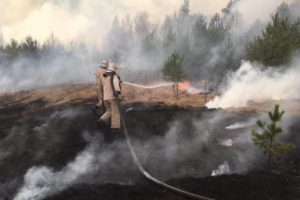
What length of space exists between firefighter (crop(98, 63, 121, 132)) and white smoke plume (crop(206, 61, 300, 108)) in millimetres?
12778

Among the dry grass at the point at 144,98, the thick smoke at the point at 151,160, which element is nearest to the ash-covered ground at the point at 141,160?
the thick smoke at the point at 151,160

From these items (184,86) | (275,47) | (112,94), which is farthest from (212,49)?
(112,94)

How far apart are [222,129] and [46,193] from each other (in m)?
8.47

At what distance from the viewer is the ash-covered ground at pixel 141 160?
28.0 feet

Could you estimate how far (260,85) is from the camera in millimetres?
27094

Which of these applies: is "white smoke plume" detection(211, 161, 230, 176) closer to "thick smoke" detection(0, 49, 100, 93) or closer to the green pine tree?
the green pine tree

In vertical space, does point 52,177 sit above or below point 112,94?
below

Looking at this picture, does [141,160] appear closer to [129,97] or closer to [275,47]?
[275,47]

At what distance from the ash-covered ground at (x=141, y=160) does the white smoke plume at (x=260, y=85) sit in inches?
351

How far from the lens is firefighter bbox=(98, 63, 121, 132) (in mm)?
12070

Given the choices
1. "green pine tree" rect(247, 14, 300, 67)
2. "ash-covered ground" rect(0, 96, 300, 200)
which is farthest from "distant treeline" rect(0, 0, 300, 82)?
"ash-covered ground" rect(0, 96, 300, 200)

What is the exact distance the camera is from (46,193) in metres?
8.59

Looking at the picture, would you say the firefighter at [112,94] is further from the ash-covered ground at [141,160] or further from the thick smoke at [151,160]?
the thick smoke at [151,160]

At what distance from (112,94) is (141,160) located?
279cm
